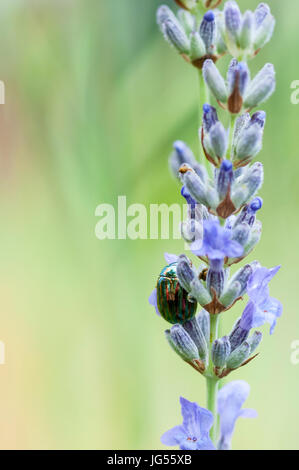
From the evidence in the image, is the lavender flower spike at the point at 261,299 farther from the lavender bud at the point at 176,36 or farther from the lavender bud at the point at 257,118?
the lavender bud at the point at 176,36

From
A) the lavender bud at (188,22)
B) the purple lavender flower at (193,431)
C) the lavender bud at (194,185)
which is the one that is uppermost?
the lavender bud at (188,22)

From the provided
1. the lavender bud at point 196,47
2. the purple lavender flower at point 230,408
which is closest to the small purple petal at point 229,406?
the purple lavender flower at point 230,408

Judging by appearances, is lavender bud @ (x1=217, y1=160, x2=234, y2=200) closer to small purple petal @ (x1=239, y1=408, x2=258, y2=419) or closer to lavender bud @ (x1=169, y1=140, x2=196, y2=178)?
lavender bud @ (x1=169, y1=140, x2=196, y2=178)

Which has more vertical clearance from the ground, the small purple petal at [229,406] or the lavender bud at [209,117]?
the lavender bud at [209,117]

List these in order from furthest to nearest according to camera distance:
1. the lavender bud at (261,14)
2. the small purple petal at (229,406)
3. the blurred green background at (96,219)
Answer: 1. the blurred green background at (96,219)
2. the lavender bud at (261,14)
3. the small purple petal at (229,406)

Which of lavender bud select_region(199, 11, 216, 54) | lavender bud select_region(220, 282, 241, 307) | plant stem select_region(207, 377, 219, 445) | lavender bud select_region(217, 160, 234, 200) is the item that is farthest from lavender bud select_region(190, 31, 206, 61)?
plant stem select_region(207, 377, 219, 445)

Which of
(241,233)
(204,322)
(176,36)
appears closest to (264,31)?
(176,36)

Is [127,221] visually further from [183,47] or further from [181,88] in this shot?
[183,47]
